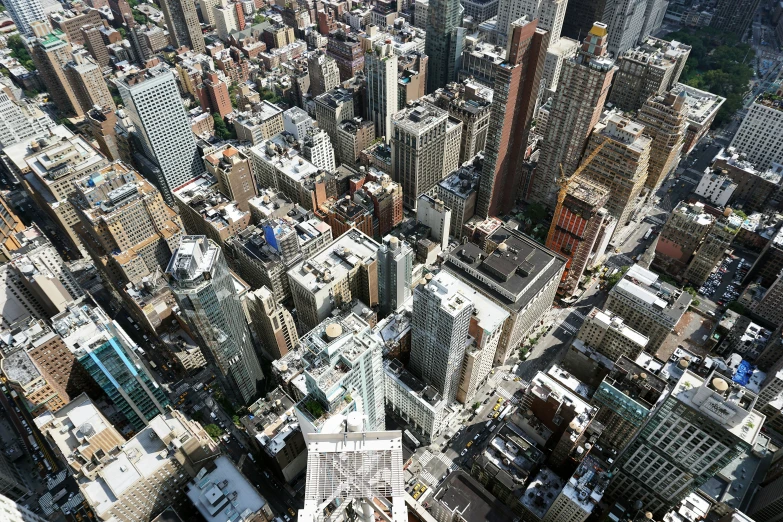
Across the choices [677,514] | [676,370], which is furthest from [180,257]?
[676,370]

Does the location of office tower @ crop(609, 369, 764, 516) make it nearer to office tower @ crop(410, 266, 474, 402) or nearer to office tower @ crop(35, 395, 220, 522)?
office tower @ crop(410, 266, 474, 402)

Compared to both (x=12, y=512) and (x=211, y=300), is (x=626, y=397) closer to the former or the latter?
(x=211, y=300)

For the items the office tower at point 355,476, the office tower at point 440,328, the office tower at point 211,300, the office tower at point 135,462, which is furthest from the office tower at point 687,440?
the office tower at point 211,300

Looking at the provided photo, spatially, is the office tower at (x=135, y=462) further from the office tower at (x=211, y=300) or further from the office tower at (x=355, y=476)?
the office tower at (x=355, y=476)

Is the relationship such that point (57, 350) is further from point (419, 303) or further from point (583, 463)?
point (583, 463)

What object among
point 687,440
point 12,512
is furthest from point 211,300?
point 687,440
